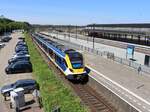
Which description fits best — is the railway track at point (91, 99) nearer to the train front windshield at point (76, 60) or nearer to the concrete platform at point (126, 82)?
the concrete platform at point (126, 82)

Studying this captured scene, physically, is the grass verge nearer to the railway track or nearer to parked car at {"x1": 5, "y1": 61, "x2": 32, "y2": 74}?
the railway track

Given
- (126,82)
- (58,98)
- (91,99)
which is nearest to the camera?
(58,98)

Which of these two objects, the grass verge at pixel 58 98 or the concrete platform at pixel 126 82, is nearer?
the grass verge at pixel 58 98

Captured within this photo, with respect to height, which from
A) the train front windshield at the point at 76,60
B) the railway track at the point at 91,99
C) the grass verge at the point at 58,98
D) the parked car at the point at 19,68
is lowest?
the railway track at the point at 91,99

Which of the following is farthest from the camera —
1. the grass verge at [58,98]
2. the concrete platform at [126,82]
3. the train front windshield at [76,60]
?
the train front windshield at [76,60]

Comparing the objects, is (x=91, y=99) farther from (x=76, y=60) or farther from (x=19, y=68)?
(x=19, y=68)

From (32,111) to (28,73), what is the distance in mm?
15482

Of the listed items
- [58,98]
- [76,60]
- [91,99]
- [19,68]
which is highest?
[76,60]

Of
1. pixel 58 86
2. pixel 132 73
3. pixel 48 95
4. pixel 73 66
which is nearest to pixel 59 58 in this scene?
pixel 73 66

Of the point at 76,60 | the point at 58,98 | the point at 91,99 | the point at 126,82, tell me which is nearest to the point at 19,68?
the point at 76,60

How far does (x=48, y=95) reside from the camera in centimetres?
1791

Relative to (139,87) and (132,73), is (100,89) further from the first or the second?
(132,73)

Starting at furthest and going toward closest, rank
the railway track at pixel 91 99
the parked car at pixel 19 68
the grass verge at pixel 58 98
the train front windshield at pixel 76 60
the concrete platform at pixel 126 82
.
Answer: the parked car at pixel 19 68 < the train front windshield at pixel 76 60 < the railway track at pixel 91 99 < the concrete platform at pixel 126 82 < the grass verge at pixel 58 98

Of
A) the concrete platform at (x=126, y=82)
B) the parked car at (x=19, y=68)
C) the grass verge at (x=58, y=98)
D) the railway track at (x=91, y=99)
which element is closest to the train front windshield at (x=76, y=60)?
the railway track at (x=91, y=99)
